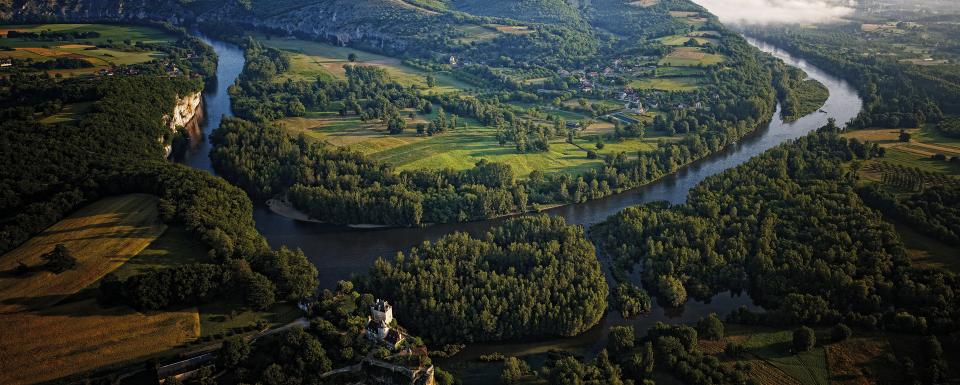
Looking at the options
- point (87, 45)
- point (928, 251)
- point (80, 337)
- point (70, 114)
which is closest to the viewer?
point (80, 337)

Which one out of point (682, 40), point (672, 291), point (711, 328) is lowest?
point (711, 328)

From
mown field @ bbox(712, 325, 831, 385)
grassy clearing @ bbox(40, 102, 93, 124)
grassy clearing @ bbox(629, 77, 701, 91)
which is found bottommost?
mown field @ bbox(712, 325, 831, 385)

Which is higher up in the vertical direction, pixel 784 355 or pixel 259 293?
pixel 259 293

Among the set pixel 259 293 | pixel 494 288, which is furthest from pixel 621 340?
pixel 259 293

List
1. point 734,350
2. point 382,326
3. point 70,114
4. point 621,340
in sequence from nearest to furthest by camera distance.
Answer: point 382,326 < point 734,350 < point 621,340 < point 70,114

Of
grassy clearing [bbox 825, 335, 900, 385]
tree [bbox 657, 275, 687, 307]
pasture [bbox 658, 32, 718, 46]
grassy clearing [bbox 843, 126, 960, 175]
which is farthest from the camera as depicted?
pasture [bbox 658, 32, 718, 46]

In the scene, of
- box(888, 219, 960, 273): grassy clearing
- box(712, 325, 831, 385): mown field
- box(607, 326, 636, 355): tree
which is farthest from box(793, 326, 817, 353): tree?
box(888, 219, 960, 273): grassy clearing

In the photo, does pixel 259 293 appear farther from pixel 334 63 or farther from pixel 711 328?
pixel 334 63

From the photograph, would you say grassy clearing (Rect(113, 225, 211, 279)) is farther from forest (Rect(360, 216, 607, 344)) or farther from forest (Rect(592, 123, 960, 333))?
forest (Rect(592, 123, 960, 333))

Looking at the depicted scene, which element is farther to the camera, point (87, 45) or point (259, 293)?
point (87, 45)
